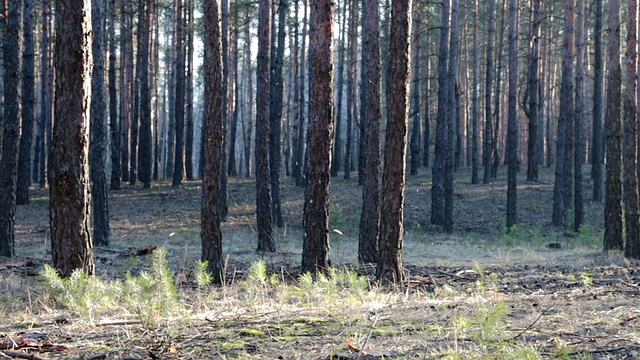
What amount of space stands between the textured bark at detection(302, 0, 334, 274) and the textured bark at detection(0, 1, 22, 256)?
6224 mm

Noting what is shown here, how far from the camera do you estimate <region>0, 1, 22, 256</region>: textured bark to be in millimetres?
12570

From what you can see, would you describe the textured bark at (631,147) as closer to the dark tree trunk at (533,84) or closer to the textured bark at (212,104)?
the textured bark at (212,104)

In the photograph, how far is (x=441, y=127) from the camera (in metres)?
22.9

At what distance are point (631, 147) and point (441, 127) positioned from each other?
996 centimetres

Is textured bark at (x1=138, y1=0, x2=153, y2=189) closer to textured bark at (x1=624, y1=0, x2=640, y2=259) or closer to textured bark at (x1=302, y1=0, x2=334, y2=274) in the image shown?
textured bark at (x1=302, y1=0, x2=334, y2=274)

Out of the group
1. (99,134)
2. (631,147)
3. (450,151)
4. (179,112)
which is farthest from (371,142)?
(179,112)

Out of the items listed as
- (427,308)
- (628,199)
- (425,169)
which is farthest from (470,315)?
(425,169)

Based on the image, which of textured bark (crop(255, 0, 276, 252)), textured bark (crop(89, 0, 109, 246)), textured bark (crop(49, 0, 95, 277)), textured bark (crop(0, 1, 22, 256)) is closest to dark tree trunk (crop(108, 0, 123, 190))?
textured bark (crop(89, 0, 109, 246))

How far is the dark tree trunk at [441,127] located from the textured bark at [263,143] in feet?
25.8

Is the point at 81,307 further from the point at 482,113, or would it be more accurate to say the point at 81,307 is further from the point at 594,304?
the point at 482,113

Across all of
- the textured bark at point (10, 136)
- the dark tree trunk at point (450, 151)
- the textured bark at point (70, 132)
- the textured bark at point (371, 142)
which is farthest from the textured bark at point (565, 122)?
the textured bark at point (70, 132)

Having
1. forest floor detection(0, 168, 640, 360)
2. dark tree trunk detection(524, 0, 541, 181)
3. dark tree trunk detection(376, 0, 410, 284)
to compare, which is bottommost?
forest floor detection(0, 168, 640, 360)

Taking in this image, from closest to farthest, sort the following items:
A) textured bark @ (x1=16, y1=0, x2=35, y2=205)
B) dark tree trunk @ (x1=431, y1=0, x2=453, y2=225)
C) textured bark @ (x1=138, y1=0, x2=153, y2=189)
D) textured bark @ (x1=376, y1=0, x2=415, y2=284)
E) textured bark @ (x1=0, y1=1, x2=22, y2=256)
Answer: textured bark @ (x1=376, y1=0, x2=415, y2=284) < textured bark @ (x1=0, y1=1, x2=22, y2=256) < textured bark @ (x1=16, y1=0, x2=35, y2=205) < dark tree trunk @ (x1=431, y1=0, x2=453, y2=225) < textured bark @ (x1=138, y1=0, x2=153, y2=189)

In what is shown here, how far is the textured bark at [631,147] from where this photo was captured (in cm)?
1316
